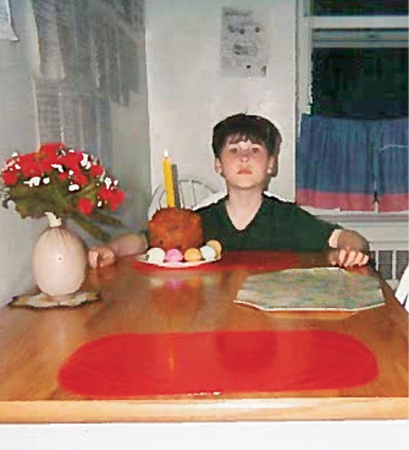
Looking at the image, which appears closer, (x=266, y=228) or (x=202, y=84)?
(x=266, y=228)

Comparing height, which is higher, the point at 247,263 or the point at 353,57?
the point at 353,57

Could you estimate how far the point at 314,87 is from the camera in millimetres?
2848

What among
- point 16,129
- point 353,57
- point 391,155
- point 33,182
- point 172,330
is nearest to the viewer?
point 172,330

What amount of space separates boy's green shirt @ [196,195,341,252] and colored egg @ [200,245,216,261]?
1.03 ft

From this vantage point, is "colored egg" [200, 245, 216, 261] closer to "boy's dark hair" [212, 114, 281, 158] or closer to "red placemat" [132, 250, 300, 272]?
"red placemat" [132, 250, 300, 272]

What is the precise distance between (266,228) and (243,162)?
0.64ft

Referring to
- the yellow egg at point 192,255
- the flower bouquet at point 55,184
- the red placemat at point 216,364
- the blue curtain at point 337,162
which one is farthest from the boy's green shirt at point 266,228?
the blue curtain at point 337,162

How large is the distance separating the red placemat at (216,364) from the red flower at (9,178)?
0.96 ft

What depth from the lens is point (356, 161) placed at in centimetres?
279

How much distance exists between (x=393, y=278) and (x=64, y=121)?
5.83 ft

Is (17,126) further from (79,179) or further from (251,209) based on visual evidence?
(251,209)

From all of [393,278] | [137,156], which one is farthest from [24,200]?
[393,278]

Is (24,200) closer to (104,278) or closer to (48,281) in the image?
(48,281)

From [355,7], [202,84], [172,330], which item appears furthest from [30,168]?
[355,7]
